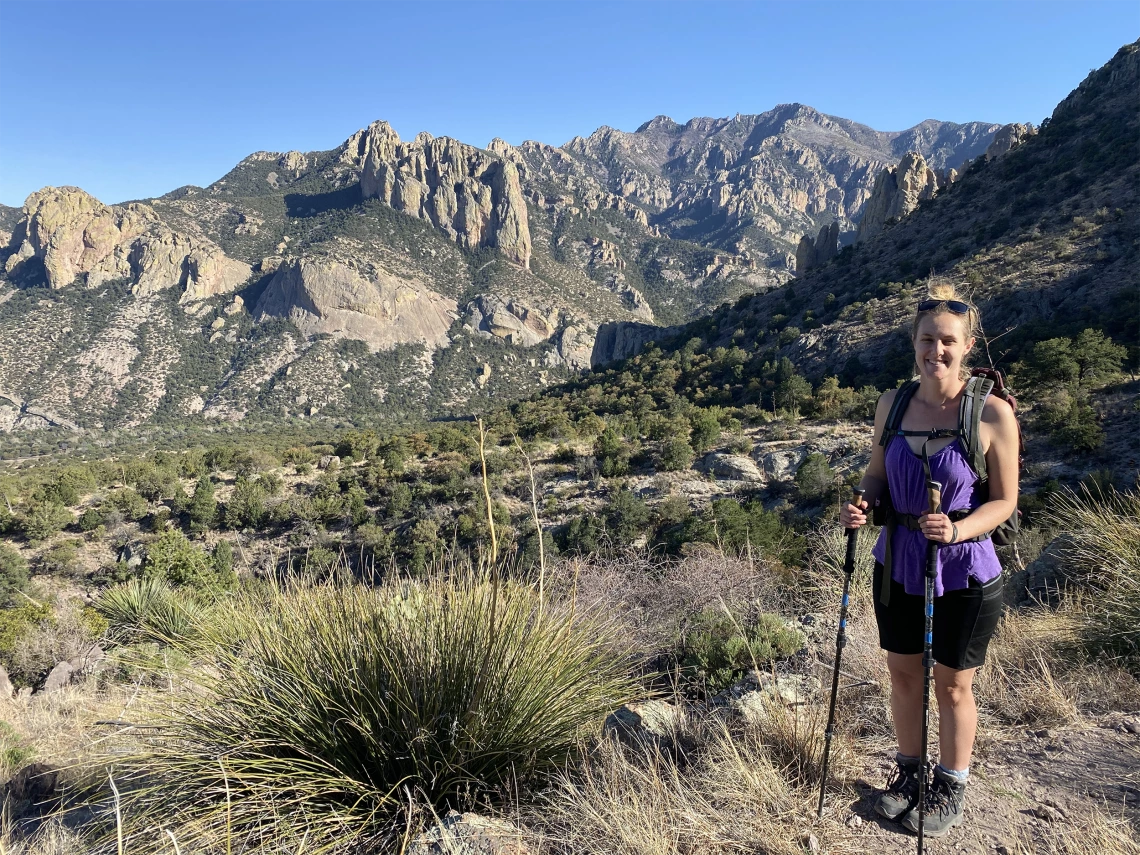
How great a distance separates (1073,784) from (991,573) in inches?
37.1

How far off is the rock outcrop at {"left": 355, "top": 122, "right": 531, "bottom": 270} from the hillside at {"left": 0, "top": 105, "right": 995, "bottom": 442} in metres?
0.43

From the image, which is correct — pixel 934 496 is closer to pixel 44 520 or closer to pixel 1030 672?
pixel 1030 672

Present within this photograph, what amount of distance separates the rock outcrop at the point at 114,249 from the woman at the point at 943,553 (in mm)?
125079

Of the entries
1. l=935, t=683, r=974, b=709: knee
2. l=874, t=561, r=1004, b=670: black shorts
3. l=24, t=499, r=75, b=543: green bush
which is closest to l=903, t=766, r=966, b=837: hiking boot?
l=935, t=683, r=974, b=709: knee

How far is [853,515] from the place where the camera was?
1887mm

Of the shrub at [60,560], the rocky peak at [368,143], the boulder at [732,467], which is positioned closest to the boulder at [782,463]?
the boulder at [732,467]

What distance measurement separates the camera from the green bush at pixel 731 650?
303cm

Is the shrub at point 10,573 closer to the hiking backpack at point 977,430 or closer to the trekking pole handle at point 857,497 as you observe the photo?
the trekking pole handle at point 857,497

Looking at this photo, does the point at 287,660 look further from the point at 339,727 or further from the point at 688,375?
the point at 688,375

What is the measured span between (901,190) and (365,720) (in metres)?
53.5

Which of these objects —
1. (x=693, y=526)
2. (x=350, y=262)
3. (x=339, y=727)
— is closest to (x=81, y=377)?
(x=350, y=262)

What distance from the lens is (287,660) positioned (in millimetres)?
1990

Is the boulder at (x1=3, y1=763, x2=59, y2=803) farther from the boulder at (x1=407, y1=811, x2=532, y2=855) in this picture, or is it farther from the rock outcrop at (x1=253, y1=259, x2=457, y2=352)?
the rock outcrop at (x1=253, y1=259, x2=457, y2=352)

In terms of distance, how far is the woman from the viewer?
1.73 meters
